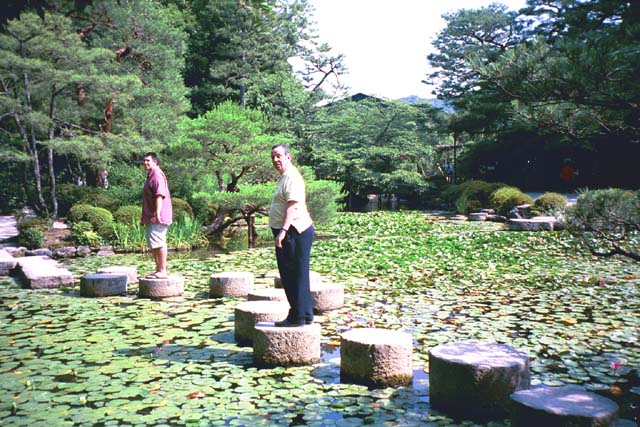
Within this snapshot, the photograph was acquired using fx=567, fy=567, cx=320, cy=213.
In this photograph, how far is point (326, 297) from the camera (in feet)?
22.2

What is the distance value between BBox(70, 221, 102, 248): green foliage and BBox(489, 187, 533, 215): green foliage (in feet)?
43.3

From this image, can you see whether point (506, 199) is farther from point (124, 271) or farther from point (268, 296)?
point (268, 296)

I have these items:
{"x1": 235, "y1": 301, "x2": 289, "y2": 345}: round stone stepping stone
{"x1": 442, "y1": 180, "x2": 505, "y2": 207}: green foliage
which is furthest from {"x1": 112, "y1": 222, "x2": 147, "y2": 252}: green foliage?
{"x1": 442, "y1": 180, "x2": 505, "y2": 207}: green foliage

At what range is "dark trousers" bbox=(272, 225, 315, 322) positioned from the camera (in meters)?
4.88

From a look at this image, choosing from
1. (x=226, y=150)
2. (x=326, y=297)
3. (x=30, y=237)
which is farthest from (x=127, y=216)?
(x=326, y=297)

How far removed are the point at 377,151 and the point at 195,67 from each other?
9816 millimetres

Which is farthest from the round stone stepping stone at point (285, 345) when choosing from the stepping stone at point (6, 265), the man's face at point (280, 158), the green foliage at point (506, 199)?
the green foliage at point (506, 199)

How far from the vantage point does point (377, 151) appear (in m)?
27.4

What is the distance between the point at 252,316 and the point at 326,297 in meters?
1.52

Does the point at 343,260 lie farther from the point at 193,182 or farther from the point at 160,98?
the point at 160,98

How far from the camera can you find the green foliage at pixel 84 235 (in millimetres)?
13188

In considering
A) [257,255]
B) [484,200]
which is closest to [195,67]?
[484,200]

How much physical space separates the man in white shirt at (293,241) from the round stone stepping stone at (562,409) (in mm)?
2060

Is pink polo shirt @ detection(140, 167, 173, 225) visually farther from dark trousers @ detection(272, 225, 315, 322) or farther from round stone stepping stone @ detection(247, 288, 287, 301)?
dark trousers @ detection(272, 225, 315, 322)
